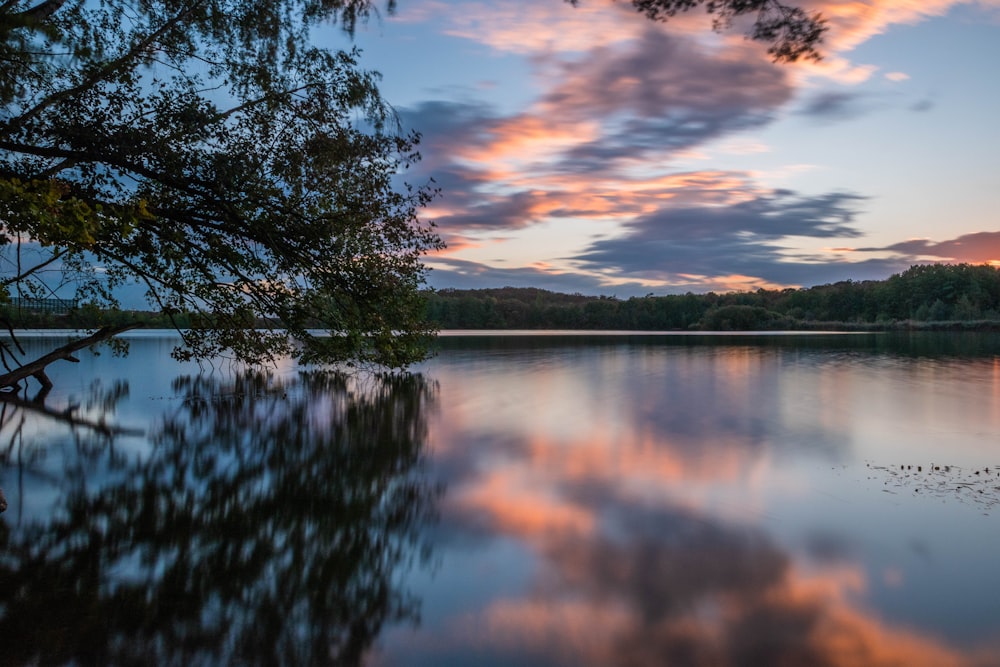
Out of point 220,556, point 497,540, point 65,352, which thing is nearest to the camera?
point 220,556

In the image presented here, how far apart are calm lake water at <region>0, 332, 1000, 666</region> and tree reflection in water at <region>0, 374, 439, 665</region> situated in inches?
1.4

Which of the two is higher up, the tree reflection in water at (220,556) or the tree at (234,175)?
the tree at (234,175)

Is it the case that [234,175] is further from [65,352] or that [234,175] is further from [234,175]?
[65,352]

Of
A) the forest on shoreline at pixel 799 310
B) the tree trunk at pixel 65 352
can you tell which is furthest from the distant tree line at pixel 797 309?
the tree trunk at pixel 65 352

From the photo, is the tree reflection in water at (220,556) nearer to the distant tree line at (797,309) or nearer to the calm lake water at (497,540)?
the calm lake water at (497,540)

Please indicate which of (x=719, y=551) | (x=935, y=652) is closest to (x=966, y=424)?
(x=719, y=551)

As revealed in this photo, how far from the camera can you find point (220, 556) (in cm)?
706

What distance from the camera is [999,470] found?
39.0 feet

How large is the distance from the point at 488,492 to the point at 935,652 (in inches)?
260

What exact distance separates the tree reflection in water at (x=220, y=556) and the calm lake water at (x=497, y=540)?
4 cm

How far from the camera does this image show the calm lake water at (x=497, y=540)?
5375mm

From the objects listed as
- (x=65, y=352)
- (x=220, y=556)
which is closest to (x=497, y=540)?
(x=220, y=556)

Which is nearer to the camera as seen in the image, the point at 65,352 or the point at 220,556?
the point at 220,556

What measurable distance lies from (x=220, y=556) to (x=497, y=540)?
3.22 meters
